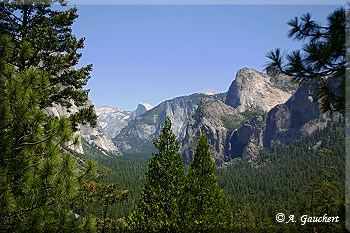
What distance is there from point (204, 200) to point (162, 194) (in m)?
2.90

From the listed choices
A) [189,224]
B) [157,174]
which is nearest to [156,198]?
[157,174]

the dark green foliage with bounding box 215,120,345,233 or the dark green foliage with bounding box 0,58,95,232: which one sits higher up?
the dark green foliage with bounding box 0,58,95,232

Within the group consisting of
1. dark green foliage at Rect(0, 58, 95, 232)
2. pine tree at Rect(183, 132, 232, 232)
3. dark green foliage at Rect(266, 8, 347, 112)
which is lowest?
pine tree at Rect(183, 132, 232, 232)

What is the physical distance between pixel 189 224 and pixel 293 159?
19296 cm

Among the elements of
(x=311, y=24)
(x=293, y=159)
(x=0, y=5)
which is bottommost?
(x=293, y=159)

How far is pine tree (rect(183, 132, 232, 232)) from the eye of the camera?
14922mm

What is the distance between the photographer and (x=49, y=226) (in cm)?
543

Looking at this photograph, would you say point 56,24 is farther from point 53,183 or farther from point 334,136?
point 334,136

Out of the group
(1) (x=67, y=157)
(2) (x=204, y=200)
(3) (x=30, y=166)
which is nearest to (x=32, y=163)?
(3) (x=30, y=166)

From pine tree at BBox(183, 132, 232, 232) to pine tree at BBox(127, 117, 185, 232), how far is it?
28.1 inches

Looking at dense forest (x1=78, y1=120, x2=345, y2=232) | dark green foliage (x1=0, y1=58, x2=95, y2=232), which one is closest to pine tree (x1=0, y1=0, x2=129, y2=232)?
dark green foliage (x1=0, y1=58, x2=95, y2=232)

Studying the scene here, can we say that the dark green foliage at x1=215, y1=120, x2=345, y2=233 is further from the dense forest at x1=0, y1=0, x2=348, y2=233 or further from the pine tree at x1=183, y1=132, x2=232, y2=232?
the dense forest at x1=0, y1=0, x2=348, y2=233

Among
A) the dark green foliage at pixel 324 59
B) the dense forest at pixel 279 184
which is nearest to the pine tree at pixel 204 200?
the dark green foliage at pixel 324 59

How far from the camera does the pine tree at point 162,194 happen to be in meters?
14.9
